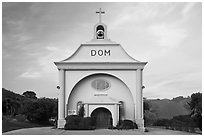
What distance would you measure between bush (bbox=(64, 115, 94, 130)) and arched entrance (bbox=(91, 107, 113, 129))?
204 centimetres

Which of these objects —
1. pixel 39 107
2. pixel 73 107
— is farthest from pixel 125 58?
pixel 39 107

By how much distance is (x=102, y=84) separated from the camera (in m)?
28.0

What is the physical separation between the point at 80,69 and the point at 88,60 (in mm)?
1090

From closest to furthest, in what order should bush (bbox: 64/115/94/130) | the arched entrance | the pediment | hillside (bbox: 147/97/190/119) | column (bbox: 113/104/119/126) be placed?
bush (bbox: 64/115/94/130) → column (bbox: 113/104/119/126) → the arched entrance → the pediment → hillside (bbox: 147/97/190/119)

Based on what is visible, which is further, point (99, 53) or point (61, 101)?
point (99, 53)

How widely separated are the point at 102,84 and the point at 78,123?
434 centimetres

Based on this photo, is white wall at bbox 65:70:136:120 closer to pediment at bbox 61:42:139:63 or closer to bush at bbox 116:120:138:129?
pediment at bbox 61:42:139:63

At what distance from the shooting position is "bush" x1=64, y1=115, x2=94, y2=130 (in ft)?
81.8

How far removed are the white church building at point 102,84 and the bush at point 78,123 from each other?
1.36 m

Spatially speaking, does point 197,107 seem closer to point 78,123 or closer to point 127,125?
point 127,125

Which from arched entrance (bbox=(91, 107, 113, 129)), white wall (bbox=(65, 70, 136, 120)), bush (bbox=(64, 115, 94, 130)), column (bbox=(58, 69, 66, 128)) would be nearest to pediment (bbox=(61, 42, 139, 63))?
white wall (bbox=(65, 70, 136, 120))

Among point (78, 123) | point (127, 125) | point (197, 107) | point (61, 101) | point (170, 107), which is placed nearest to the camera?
point (78, 123)

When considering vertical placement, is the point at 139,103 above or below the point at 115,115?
above

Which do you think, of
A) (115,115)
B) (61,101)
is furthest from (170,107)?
(61,101)
